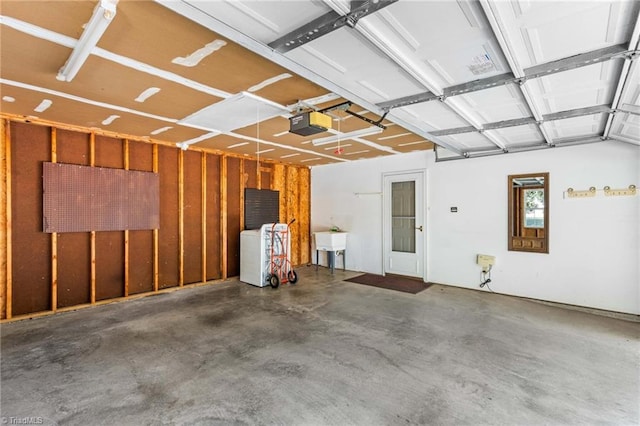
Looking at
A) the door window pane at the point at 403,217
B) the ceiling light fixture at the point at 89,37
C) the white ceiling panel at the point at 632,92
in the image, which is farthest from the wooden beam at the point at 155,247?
the white ceiling panel at the point at 632,92

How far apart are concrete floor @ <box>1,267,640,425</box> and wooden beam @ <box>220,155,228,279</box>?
1.51 metres

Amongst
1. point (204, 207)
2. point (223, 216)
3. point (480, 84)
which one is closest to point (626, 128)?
point (480, 84)

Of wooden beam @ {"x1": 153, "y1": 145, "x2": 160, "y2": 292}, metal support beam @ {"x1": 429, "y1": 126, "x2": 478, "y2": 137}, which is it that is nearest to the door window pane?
metal support beam @ {"x1": 429, "y1": 126, "x2": 478, "y2": 137}

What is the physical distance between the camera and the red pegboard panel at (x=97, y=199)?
384 centimetres

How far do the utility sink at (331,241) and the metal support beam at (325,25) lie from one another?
4.62m

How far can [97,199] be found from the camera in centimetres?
420

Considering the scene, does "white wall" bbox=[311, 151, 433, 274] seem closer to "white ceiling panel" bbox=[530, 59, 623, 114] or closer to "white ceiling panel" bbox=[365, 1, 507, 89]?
"white ceiling panel" bbox=[530, 59, 623, 114]

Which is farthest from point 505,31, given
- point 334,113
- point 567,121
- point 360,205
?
point 360,205

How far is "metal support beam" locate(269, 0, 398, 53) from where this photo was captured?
151cm

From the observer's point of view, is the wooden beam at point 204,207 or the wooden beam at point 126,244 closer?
the wooden beam at point 126,244

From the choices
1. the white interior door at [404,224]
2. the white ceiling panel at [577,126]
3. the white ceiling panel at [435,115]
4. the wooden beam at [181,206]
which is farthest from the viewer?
the white interior door at [404,224]

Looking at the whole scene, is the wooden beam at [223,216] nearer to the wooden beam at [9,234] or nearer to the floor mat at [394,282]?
the floor mat at [394,282]

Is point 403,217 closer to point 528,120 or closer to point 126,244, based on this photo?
point 528,120

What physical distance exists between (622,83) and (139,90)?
155 inches
